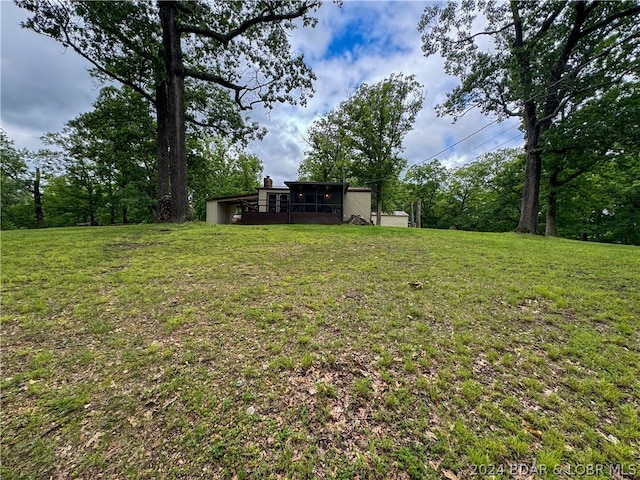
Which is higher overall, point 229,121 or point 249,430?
point 229,121

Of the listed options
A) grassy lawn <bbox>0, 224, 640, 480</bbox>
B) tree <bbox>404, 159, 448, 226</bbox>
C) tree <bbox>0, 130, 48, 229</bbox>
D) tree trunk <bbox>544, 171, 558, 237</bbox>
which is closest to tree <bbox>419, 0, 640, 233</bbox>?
tree trunk <bbox>544, 171, 558, 237</bbox>

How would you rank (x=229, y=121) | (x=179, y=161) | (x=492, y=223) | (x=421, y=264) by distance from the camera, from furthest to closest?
(x=492, y=223) → (x=229, y=121) → (x=179, y=161) → (x=421, y=264)

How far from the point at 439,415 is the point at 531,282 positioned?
13.4 ft

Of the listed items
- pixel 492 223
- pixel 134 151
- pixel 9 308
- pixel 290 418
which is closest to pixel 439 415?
pixel 290 418

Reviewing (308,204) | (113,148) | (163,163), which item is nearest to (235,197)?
(308,204)

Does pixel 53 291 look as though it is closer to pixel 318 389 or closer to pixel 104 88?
pixel 318 389

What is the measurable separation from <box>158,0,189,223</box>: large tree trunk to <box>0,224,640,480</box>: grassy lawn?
17.8ft

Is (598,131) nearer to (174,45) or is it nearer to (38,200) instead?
(174,45)

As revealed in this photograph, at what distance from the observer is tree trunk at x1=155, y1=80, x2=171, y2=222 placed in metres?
10.1

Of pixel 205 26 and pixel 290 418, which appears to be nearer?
pixel 290 418

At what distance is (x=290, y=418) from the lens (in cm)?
200

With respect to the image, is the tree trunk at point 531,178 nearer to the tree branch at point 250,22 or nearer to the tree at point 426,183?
the tree branch at point 250,22

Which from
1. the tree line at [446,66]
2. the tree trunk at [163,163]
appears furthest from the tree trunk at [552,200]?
the tree trunk at [163,163]

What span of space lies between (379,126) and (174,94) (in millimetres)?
16820
